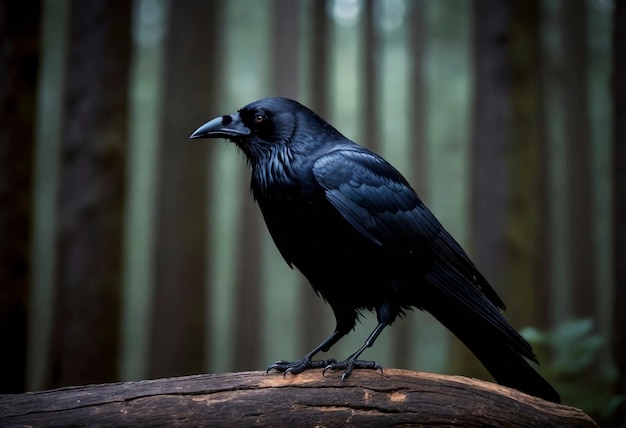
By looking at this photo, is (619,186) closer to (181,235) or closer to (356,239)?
(356,239)

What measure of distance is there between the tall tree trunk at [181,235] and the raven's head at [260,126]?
2.51m

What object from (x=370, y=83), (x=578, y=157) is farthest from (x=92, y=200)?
(x=578, y=157)

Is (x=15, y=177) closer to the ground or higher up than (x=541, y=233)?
higher up

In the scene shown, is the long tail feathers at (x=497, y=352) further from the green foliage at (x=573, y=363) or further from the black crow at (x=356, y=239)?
the green foliage at (x=573, y=363)

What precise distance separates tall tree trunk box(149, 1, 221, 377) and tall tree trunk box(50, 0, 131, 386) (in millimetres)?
759

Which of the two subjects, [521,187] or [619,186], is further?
[521,187]

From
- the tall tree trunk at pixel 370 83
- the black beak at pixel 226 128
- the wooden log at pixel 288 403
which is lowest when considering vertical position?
the wooden log at pixel 288 403

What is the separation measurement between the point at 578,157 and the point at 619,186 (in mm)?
8245

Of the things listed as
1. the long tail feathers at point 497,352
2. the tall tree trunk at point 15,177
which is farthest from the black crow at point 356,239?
the tall tree trunk at point 15,177

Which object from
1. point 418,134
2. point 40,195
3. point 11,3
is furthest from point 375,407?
point 40,195

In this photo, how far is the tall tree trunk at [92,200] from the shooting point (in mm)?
5156

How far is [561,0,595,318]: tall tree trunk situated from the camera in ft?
39.3

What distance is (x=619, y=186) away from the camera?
16.8 feet

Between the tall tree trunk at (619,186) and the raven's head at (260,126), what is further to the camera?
the tall tree trunk at (619,186)
